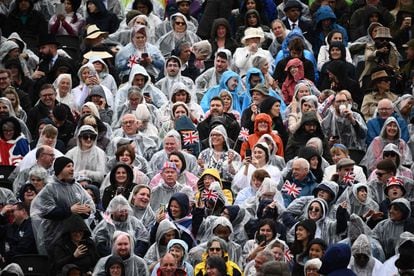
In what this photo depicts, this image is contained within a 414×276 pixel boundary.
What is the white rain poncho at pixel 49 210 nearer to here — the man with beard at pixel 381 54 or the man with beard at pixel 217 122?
the man with beard at pixel 217 122

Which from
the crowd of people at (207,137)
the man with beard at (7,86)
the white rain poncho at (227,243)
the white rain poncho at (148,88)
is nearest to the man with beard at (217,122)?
the crowd of people at (207,137)

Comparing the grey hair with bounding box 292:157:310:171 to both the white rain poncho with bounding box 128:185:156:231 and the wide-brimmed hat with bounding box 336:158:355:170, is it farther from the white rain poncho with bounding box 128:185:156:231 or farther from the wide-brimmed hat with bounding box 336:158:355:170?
the white rain poncho with bounding box 128:185:156:231

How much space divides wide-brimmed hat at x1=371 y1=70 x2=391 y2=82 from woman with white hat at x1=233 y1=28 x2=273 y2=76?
64.9 inches

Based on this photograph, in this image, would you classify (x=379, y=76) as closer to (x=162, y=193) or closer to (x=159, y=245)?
(x=162, y=193)

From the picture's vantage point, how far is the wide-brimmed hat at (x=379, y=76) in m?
26.1

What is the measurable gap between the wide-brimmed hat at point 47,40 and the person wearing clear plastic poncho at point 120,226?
576 cm

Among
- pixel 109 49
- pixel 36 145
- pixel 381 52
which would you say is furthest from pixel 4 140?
pixel 381 52

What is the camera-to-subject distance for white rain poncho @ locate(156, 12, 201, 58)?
91.7ft

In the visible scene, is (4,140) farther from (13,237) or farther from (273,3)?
(273,3)

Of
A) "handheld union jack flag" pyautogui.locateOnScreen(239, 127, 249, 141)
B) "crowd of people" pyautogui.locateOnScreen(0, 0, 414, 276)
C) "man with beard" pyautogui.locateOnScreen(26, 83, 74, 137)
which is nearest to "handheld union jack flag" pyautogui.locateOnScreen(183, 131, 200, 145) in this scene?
"crowd of people" pyautogui.locateOnScreen(0, 0, 414, 276)

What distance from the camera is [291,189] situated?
2288 cm

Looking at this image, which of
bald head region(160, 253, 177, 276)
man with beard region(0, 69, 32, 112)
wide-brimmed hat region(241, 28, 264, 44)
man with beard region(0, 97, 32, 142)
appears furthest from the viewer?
wide-brimmed hat region(241, 28, 264, 44)

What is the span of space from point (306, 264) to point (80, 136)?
12.8ft

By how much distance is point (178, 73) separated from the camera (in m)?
26.4
